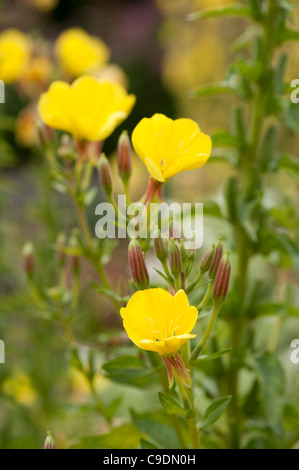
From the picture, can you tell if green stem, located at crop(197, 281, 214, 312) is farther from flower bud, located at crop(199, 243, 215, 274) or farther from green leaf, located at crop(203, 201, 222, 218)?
green leaf, located at crop(203, 201, 222, 218)

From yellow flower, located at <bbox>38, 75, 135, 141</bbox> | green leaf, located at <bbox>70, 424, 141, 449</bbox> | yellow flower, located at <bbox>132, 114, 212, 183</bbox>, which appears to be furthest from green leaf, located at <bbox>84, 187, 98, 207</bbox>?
green leaf, located at <bbox>70, 424, 141, 449</bbox>

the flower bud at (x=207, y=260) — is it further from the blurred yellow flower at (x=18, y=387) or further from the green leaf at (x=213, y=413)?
the blurred yellow flower at (x=18, y=387)

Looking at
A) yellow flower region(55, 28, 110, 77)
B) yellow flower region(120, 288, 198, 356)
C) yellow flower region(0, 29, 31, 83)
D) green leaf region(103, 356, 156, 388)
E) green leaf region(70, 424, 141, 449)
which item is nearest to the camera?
yellow flower region(120, 288, 198, 356)

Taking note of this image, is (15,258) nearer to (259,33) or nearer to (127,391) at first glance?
(127,391)

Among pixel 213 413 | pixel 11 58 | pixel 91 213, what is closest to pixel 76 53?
pixel 11 58

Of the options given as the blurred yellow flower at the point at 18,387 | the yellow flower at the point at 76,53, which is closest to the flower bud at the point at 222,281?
the blurred yellow flower at the point at 18,387

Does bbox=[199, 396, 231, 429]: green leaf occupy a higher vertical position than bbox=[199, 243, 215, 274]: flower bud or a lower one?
lower

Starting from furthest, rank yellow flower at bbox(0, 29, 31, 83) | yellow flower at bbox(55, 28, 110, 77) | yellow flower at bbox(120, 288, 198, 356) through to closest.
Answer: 1. yellow flower at bbox(55, 28, 110, 77)
2. yellow flower at bbox(0, 29, 31, 83)
3. yellow flower at bbox(120, 288, 198, 356)
